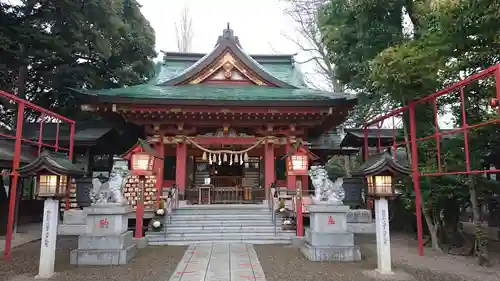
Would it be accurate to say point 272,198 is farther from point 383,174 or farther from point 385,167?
point 385,167

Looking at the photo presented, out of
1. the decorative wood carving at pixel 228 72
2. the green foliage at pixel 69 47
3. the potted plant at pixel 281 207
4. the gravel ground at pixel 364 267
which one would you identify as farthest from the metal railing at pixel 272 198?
the green foliage at pixel 69 47

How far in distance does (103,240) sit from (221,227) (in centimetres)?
422

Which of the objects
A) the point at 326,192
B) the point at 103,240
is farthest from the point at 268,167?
the point at 103,240

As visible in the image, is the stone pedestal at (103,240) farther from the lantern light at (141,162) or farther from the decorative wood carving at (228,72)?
the decorative wood carving at (228,72)

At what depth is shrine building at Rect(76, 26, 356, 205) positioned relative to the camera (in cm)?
1303

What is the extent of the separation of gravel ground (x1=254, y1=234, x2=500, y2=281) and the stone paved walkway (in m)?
0.28

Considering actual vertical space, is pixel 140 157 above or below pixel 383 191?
above

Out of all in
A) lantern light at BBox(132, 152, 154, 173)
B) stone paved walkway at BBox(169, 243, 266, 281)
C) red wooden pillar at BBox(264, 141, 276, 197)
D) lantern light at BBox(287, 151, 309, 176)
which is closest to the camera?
stone paved walkway at BBox(169, 243, 266, 281)

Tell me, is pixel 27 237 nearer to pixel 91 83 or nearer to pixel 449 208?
pixel 91 83

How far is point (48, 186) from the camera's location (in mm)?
6980

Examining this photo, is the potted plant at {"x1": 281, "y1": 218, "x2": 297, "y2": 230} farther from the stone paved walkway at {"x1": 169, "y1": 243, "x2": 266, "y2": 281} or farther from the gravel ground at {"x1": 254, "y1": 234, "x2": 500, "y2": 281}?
the stone paved walkway at {"x1": 169, "y1": 243, "x2": 266, "y2": 281}

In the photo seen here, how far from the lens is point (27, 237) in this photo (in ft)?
39.9

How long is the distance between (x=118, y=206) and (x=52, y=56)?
11.4 m

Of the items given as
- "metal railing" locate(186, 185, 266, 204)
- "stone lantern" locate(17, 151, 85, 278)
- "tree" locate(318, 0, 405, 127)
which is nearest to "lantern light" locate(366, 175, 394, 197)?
"tree" locate(318, 0, 405, 127)
